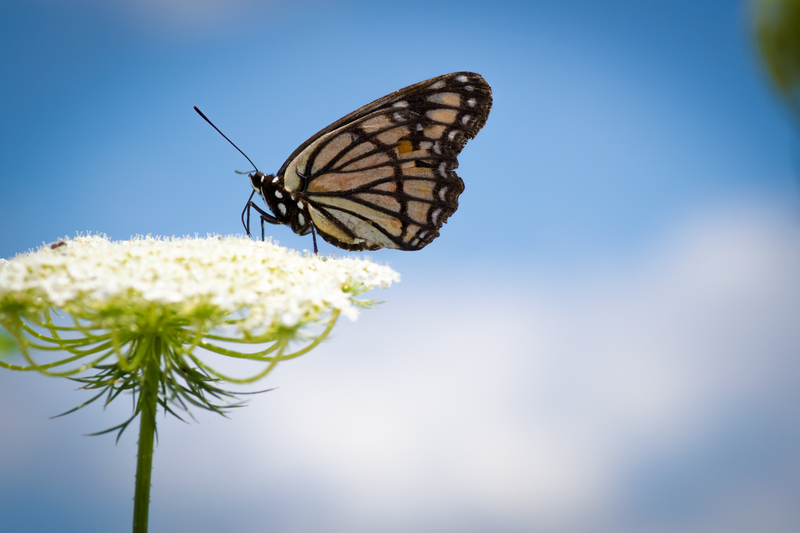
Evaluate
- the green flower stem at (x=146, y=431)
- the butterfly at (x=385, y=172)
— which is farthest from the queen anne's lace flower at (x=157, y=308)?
the butterfly at (x=385, y=172)

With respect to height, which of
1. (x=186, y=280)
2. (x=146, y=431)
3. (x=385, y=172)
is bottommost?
(x=146, y=431)

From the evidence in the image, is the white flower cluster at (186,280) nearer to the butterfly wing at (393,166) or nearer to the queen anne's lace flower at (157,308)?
the queen anne's lace flower at (157,308)

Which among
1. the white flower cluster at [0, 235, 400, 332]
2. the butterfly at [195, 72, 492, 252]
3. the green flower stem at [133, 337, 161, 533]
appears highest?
the butterfly at [195, 72, 492, 252]

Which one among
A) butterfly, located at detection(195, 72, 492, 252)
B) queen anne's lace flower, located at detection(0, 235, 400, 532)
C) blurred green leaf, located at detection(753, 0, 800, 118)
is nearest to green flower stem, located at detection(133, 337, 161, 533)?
queen anne's lace flower, located at detection(0, 235, 400, 532)

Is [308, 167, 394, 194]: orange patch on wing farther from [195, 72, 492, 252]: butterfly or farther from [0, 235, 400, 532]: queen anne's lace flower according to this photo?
[0, 235, 400, 532]: queen anne's lace flower

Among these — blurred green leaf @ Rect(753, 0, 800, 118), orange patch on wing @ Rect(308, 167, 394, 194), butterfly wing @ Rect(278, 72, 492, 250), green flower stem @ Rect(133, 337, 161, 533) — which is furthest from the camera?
orange patch on wing @ Rect(308, 167, 394, 194)

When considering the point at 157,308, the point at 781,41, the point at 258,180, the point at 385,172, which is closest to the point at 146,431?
the point at 157,308

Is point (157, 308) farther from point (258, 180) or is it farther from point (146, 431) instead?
point (258, 180)
